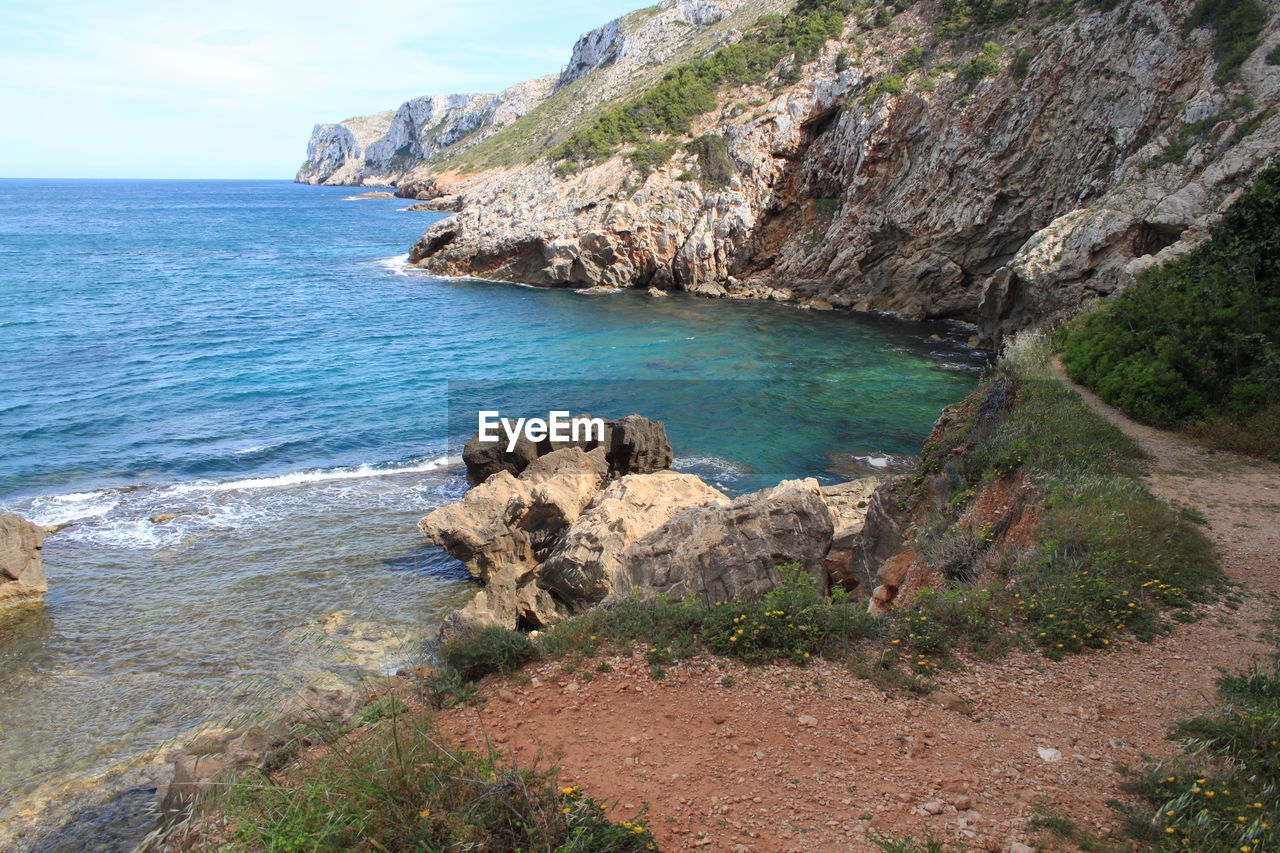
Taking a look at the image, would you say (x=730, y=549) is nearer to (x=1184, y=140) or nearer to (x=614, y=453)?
(x=614, y=453)

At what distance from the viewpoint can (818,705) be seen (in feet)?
24.0

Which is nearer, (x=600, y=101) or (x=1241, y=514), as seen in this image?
(x=1241, y=514)

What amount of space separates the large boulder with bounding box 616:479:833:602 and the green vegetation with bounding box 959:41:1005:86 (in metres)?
39.0

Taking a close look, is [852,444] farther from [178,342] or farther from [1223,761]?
[178,342]

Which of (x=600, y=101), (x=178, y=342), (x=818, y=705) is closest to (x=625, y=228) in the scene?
(x=178, y=342)

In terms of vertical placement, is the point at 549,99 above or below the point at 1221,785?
above

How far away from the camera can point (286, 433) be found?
2469 centimetres

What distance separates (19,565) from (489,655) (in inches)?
476

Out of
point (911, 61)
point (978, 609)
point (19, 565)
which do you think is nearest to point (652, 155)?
point (911, 61)

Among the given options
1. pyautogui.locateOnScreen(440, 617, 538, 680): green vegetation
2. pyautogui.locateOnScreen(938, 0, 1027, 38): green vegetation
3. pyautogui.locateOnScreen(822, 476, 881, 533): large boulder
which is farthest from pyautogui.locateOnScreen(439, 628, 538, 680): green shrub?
pyautogui.locateOnScreen(938, 0, 1027, 38): green vegetation

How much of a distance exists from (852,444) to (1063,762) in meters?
17.8

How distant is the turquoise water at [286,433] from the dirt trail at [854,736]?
5947mm

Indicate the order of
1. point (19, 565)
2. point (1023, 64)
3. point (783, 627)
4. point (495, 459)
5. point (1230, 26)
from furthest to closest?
point (1023, 64) < point (1230, 26) < point (495, 459) < point (19, 565) < point (783, 627)

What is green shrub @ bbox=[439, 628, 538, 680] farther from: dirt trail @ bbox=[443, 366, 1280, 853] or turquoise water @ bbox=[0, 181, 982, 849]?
turquoise water @ bbox=[0, 181, 982, 849]
